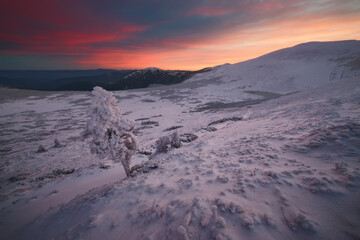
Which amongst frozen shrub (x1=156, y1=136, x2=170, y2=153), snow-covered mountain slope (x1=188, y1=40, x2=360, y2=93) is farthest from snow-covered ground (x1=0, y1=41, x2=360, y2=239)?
snow-covered mountain slope (x1=188, y1=40, x2=360, y2=93)

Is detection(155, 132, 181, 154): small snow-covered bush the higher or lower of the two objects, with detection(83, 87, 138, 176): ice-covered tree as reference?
lower

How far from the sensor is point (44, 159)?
16.3m

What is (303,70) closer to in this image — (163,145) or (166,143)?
(166,143)

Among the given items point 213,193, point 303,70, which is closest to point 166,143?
point 213,193

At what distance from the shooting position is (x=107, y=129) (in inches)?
364

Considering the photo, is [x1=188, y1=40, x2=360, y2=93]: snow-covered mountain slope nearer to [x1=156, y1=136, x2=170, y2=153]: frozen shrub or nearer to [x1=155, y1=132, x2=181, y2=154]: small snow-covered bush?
[x1=155, y1=132, x2=181, y2=154]: small snow-covered bush

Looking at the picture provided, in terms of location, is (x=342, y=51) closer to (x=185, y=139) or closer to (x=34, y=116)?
(x=185, y=139)

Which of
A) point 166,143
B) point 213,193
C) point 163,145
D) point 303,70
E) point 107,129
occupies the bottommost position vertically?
point 163,145

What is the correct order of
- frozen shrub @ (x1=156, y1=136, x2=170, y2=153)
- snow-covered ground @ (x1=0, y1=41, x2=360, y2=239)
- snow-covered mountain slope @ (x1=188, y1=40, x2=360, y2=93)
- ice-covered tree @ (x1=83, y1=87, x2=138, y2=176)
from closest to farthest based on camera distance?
1. snow-covered ground @ (x1=0, y1=41, x2=360, y2=239)
2. ice-covered tree @ (x1=83, y1=87, x2=138, y2=176)
3. frozen shrub @ (x1=156, y1=136, x2=170, y2=153)
4. snow-covered mountain slope @ (x1=188, y1=40, x2=360, y2=93)

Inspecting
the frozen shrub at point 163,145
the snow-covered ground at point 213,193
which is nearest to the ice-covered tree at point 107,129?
the snow-covered ground at point 213,193

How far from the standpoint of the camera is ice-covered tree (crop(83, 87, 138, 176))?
29.3 ft

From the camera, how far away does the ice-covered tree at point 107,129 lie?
29.3 ft

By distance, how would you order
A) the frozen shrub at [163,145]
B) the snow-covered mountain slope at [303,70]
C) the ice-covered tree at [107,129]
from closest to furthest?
the ice-covered tree at [107,129] → the frozen shrub at [163,145] → the snow-covered mountain slope at [303,70]

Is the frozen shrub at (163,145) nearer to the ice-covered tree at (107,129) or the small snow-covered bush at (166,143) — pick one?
the small snow-covered bush at (166,143)
